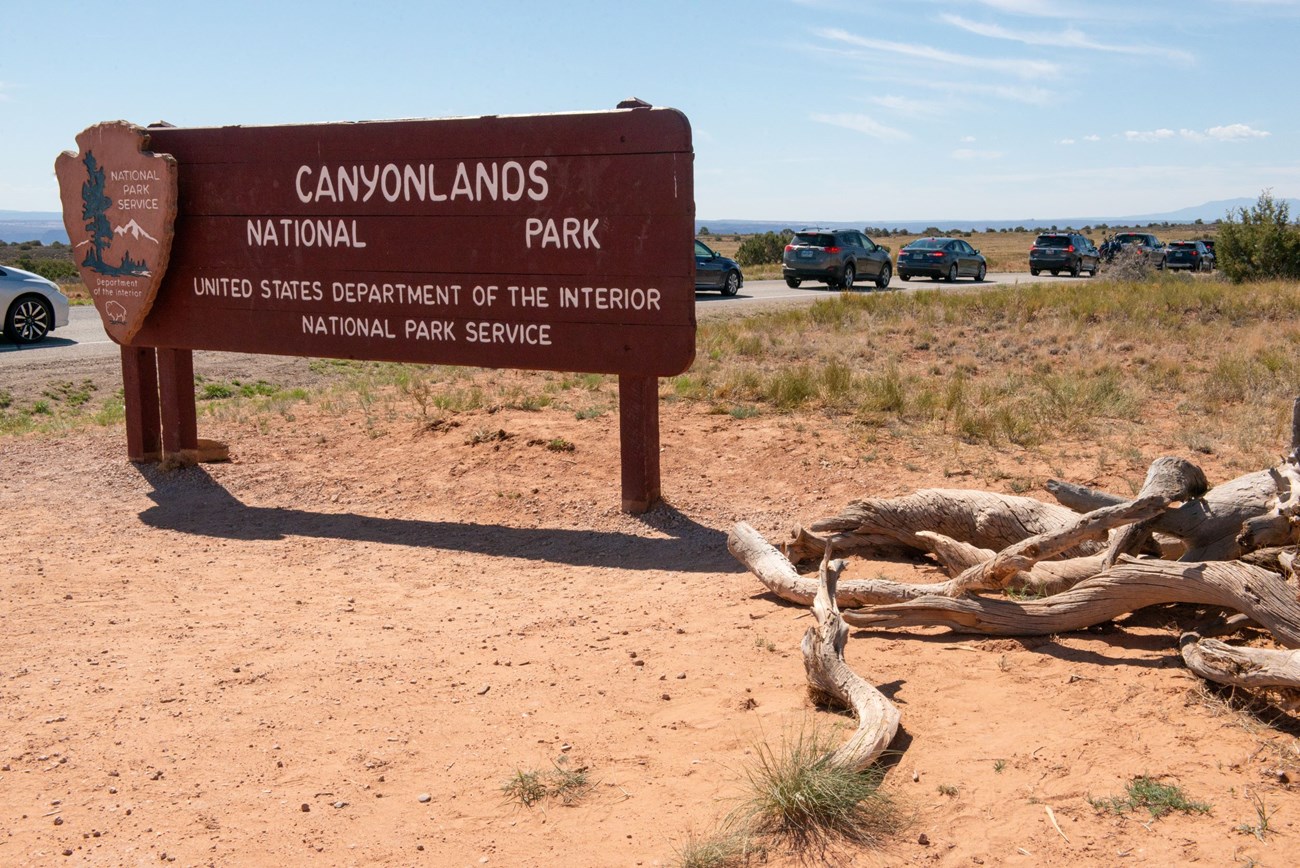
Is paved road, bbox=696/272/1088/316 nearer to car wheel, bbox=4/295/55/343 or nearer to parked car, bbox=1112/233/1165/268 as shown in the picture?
parked car, bbox=1112/233/1165/268

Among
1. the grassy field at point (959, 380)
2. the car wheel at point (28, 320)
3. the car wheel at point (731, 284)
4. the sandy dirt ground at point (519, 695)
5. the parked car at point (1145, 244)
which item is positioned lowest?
the sandy dirt ground at point (519, 695)

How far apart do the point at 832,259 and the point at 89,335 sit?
1806cm

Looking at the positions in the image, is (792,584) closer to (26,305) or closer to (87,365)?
(87,365)

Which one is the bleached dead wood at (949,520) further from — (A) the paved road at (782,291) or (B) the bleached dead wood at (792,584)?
(A) the paved road at (782,291)

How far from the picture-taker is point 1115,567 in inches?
197

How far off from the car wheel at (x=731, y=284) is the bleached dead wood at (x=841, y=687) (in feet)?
75.5

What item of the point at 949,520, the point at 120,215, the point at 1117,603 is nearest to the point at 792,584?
the point at 949,520

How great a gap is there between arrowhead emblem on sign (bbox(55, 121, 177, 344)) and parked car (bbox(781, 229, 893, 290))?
74.0 feet

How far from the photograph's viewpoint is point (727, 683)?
16.6ft

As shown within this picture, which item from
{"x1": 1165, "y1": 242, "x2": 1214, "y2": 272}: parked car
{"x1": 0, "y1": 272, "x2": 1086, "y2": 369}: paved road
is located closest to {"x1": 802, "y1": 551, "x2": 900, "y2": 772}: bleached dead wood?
{"x1": 0, "y1": 272, "x2": 1086, "y2": 369}: paved road

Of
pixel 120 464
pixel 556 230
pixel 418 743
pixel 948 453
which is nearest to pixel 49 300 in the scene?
pixel 120 464

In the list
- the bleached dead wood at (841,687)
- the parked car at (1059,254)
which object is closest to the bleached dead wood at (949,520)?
the bleached dead wood at (841,687)

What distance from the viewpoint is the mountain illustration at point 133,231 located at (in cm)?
939

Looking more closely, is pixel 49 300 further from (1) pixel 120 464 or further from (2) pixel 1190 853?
(2) pixel 1190 853
